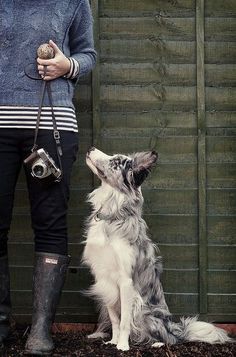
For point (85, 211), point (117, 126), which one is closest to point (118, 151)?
point (117, 126)

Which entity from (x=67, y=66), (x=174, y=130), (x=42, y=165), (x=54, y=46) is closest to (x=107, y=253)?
(x=42, y=165)

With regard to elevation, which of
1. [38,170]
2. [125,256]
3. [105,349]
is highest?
[38,170]

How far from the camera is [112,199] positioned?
139 inches

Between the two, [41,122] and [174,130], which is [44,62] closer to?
[41,122]

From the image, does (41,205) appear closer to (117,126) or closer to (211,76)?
(117,126)

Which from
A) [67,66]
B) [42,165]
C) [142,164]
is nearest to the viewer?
[42,165]

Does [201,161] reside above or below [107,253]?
above

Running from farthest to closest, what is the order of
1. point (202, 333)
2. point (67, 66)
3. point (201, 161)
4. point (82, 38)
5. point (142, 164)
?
point (201, 161)
point (202, 333)
point (142, 164)
point (82, 38)
point (67, 66)

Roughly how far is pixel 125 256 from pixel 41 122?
→ 2.95 ft

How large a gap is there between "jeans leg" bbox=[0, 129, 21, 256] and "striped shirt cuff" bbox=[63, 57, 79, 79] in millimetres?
408

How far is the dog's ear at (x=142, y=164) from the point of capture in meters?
3.46

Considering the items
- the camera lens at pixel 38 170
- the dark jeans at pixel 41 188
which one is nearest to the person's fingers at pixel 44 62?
the dark jeans at pixel 41 188

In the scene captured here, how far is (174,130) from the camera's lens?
12.9ft

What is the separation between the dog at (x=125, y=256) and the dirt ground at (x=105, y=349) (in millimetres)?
61
